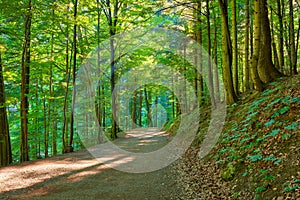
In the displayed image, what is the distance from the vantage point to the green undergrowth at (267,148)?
3.81 meters

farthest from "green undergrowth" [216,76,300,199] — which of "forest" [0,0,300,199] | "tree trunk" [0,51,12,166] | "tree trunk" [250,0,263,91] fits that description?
"tree trunk" [0,51,12,166]

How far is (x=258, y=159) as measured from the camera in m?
4.70

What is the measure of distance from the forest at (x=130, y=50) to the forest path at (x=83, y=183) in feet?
9.56

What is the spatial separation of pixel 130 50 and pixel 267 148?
15.7 metres

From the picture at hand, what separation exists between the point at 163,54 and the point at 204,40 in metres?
3.16

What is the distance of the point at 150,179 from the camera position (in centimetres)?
669

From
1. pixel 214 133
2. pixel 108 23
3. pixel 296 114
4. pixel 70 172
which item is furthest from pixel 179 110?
pixel 296 114

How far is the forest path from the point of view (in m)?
5.51

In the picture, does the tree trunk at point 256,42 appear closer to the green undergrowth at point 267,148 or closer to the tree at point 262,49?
the tree at point 262,49

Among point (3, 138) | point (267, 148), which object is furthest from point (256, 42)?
point (3, 138)

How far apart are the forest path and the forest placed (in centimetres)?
291

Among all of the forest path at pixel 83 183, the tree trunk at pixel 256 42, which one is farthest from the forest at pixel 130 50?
the forest path at pixel 83 183

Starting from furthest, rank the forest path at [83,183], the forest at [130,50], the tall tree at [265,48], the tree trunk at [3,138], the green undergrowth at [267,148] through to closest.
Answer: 1. the tree trunk at [3,138]
2. the forest at [130,50]
3. the tall tree at [265,48]
4. the forest path at [83,183]
5. the green undergrowth at [267,148]

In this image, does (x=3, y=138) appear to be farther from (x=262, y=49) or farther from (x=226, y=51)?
(x=262, y=49)
